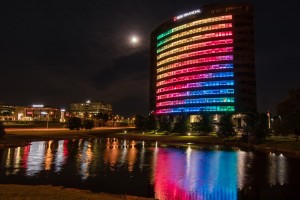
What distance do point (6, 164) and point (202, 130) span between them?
11042 centimetres

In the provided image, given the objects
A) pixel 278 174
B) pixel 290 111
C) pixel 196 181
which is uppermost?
pixel 290 111

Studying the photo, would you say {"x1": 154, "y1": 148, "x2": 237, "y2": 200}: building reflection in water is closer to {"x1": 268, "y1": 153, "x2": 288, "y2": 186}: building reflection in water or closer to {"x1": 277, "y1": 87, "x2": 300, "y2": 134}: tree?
{"x1": 268, "y1": 153, "x2": 288, "y2": 186}: building reflection in water

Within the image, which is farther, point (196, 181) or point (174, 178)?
point (174, 178)

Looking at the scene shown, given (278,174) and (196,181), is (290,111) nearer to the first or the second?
(278,174)

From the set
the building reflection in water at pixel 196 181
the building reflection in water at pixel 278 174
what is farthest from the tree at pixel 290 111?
the building reflection in water at pixel 196 181

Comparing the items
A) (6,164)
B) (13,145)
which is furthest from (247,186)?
(13,145)

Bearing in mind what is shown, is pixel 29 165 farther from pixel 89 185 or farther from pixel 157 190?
pixel 157 190

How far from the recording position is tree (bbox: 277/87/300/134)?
3281 inches

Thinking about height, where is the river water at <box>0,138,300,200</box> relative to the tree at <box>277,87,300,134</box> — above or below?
below

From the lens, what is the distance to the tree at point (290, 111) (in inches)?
3281

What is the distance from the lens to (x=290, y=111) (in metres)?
84.8

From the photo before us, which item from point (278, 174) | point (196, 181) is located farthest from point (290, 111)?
point (196, 181)

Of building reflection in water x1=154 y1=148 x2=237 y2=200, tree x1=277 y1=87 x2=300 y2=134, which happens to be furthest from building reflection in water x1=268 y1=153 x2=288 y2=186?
tree x1=277 y1=87 x2=300 y2=134

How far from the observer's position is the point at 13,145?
91.2m
